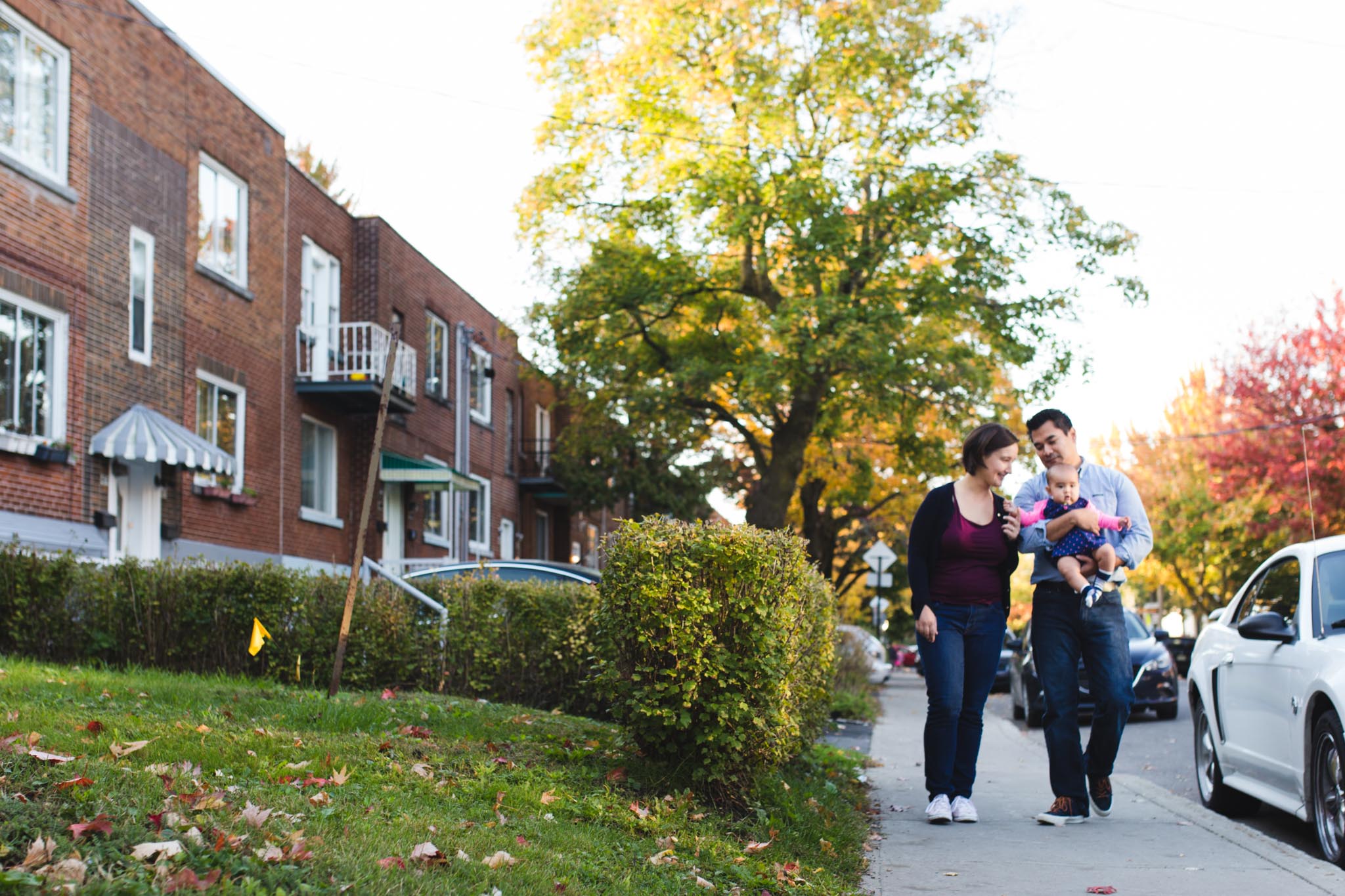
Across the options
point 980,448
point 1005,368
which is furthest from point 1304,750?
point 1005,368

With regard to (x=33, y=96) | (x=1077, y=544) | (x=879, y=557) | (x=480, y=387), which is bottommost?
(x=879, y=557)

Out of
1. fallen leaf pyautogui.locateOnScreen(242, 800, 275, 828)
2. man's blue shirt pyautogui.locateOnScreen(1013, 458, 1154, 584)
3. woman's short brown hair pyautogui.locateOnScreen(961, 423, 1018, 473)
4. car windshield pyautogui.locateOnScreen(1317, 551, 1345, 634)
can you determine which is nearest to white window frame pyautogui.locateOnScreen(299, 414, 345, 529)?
woman's short brown hair pyautogui.locateOnScreen(961, 423, 1018, 473)

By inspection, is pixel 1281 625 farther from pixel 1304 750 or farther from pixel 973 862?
pixel 973 862

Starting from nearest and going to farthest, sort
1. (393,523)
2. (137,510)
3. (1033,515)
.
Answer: (1033,515)
(137,510)
(393,523)

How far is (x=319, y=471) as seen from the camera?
22828 mm

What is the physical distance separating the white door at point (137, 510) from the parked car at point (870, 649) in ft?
27.9

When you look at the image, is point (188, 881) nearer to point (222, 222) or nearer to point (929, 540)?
point (929, 540)

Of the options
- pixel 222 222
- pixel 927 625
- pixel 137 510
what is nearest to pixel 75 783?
pixel 927 625

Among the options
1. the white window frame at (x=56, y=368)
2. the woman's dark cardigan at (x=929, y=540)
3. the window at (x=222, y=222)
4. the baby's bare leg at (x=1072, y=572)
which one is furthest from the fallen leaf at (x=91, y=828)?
the window at (x=222, y=222)

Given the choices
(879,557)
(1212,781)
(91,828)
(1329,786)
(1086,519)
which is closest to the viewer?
(91,828)

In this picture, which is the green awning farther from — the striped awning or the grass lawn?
the grass lawn

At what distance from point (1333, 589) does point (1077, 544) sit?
1.35m

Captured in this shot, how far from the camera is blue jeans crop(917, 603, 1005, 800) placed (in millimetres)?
6801

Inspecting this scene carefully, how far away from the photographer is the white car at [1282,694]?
6.31 meters
